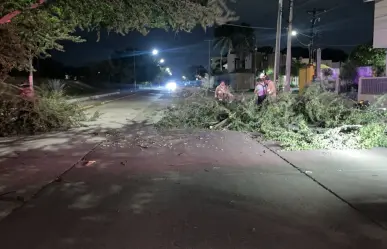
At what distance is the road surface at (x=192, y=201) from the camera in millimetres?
4680

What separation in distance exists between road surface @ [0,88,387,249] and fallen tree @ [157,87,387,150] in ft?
4.04

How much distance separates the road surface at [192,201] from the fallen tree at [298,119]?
1232 millimetres

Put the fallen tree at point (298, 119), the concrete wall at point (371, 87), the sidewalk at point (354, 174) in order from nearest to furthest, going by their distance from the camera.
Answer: the sidewalk at point (354, 174) < the fallen tree at point (298, 119) < the concrete wall at point (371, 87)

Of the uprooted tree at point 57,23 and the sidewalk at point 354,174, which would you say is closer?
the sidewalk at point 354,174

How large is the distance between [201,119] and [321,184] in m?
8.29

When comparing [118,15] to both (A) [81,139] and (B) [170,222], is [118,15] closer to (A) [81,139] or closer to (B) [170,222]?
(A) [81,139]

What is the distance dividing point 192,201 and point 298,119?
27.0 feet

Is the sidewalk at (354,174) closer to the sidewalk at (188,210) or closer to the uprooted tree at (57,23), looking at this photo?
the sidewalk at (188,210)

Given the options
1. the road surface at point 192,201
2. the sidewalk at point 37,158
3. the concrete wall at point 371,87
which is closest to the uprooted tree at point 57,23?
the sidewalk at point 37,158

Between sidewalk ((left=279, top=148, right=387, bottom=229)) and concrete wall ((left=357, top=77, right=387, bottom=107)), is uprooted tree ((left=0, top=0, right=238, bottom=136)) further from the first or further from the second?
A: concrete wall ((left=357, top=77, right=387, bottom=107))

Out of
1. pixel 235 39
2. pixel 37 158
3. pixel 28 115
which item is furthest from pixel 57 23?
pixel 235 39

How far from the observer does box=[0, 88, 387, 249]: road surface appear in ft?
15.4

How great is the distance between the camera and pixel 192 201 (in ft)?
20.0

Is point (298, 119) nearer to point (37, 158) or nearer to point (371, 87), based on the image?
point (37, 158)
